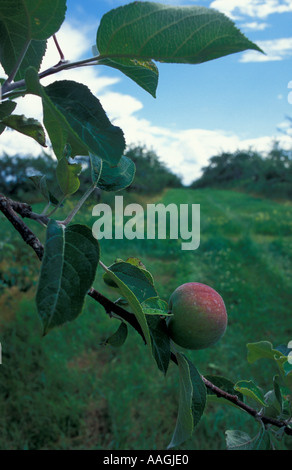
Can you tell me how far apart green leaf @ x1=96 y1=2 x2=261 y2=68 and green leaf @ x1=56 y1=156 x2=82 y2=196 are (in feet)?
0.41

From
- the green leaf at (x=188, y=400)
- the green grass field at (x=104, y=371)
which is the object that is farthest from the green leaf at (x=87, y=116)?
the green grass field at (x=104, y=371)

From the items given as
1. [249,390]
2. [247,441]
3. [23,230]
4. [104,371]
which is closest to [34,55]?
[23,230]

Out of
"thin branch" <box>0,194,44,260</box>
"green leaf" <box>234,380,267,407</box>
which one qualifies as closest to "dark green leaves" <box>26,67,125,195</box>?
"thin branch" <box>0,194,44,260</box>

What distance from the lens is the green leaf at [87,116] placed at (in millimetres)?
288

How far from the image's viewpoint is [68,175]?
1.38 ft

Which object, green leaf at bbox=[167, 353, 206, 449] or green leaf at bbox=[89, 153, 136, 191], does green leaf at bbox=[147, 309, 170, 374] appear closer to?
green leaf at bbox=[167, 353, 206, 449]

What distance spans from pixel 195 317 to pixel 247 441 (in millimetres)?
241

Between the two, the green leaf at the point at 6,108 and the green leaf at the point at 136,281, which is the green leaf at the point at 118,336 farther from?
the green leaf at the point at 6,108

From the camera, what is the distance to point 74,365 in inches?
109

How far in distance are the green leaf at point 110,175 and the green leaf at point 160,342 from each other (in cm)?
16

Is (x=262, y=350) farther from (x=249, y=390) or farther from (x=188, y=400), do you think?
(x=188, y=400)

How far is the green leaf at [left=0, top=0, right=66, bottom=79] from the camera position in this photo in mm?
304

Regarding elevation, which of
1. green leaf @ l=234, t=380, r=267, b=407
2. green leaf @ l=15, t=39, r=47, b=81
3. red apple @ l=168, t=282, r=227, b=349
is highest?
green leaf @ l=15, t=39, r=47, b=81
